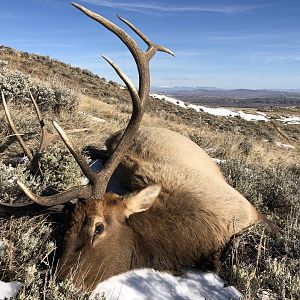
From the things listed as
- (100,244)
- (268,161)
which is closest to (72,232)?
(100,244)

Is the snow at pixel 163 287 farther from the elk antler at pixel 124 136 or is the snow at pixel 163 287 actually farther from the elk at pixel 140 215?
the elk antler at pixel 124 136

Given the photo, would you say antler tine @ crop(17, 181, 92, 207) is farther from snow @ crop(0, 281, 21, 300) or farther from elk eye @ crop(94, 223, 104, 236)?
snow @ crop(0, 281, 21, 300)

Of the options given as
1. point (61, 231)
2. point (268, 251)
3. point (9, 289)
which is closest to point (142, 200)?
point (61, 231)

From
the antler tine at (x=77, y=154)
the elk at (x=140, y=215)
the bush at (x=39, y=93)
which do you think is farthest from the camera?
the bush at (x=39, y=93)

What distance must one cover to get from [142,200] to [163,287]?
89cm

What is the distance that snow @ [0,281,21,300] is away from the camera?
3140mm

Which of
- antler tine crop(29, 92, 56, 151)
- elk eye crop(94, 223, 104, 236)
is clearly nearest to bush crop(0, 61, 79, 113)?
antler tine crop(29, 92, 56, 151)

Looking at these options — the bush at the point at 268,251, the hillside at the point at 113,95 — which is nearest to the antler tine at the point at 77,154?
the bush at the point at 268,251

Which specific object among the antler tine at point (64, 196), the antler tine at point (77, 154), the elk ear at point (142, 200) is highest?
the antler tine at point (77, 154)

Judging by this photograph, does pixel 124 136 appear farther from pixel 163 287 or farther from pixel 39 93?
pixel 39 93

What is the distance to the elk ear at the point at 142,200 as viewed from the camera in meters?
4.23

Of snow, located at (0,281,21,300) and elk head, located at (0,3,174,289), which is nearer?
snow, located at (0,281,21,300)

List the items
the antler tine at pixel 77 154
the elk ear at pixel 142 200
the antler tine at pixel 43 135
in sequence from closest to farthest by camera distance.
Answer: the antler tine at pixel 77 154, the elk ear at pixel 142 200, the antler tine at pixel 43 135

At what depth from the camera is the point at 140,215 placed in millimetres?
4367
